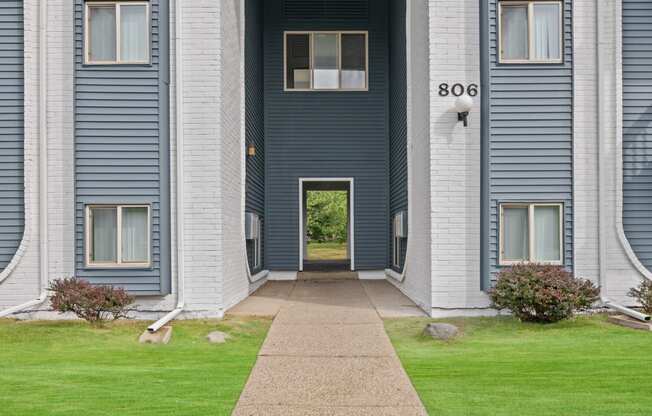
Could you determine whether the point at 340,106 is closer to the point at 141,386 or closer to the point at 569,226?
the point at 569,226

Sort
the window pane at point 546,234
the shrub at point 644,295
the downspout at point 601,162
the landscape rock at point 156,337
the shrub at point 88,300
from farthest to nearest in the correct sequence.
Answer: the window pane at point 546,234 < the downspout at point 601,162 < the shrub at point 644,295 < the shrub at point 88,300 < the landscape rock at point 156,337

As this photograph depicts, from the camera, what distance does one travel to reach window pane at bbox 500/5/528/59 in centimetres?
1097

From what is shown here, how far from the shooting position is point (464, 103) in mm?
10477

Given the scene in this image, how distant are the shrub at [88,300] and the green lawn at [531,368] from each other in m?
3.98

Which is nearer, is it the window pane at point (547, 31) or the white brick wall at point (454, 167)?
the white brick wall at point (454, 167)

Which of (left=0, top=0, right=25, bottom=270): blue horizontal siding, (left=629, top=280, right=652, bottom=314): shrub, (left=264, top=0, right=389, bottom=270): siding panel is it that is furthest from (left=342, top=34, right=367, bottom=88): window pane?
(left=629, top=280, right=652, bottom=314): shrub

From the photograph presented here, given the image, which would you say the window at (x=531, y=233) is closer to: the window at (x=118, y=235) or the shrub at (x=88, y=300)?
the window at (x=118, y=235)

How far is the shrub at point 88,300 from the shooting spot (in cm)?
954

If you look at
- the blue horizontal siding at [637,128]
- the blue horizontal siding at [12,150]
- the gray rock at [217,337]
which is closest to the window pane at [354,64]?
the blue horizontal siding at [637,128]

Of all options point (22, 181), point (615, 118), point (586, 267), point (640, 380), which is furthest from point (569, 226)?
point (22, 181)

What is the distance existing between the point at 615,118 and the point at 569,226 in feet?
6.27

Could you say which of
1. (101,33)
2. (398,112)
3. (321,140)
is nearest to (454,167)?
(398,112)

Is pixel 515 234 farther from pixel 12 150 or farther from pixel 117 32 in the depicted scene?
pixel 12 150

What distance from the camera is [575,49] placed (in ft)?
35.8
